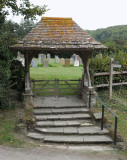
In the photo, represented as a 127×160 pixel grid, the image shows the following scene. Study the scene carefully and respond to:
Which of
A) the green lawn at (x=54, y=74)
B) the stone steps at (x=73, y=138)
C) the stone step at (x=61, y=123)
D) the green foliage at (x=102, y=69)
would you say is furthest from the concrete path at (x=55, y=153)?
the green lawn at (x=54, y=74)

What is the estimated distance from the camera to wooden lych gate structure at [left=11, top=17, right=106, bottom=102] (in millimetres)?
8094

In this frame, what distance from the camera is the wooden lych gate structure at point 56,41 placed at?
8094mm

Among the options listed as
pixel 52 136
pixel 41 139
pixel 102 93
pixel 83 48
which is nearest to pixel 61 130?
pixel 52 136

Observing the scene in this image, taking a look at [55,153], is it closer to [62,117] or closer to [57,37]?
[62,117]

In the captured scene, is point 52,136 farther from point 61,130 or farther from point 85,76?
point 85,76

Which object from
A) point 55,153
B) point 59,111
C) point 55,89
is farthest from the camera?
point 55,89

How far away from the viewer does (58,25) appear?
9.56m

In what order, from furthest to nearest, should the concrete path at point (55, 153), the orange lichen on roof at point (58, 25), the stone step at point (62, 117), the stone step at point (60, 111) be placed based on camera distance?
the orange lichen on roof at point (58, 25) < the stone step at point (60, 111) < the stone step at point (62, 117) < the concrete path at point (55, 153)

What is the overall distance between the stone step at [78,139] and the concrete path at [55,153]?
358mm

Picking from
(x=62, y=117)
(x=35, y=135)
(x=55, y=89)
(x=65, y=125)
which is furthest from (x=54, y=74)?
(x=35, y=135)

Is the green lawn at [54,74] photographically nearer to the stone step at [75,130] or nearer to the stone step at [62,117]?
the stone step at [62,117]

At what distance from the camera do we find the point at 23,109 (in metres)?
8.55

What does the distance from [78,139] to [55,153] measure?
119cm

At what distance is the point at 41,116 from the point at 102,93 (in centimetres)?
440
